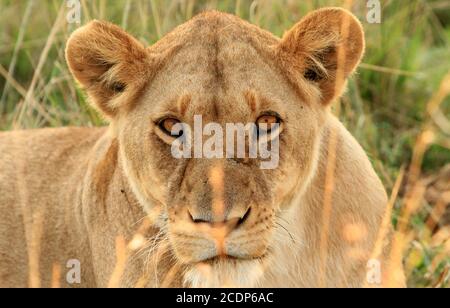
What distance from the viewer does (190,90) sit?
4.12m

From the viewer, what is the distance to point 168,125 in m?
4.19

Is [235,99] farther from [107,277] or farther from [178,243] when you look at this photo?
[107,277]

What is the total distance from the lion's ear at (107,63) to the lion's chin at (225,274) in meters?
0.78

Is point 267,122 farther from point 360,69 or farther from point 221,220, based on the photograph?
point 360,69

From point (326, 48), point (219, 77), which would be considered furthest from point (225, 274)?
point (326, 48)

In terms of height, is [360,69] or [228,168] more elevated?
[360,69]

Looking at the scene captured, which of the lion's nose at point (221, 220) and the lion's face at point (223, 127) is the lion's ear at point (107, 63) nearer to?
the lion's face at point (223, 127)

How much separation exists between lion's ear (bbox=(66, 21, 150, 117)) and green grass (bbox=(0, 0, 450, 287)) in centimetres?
176

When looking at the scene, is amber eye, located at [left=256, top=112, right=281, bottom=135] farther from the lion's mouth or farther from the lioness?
the lion's mouth

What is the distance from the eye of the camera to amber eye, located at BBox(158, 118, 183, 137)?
4.16m

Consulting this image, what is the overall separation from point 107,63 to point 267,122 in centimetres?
75
